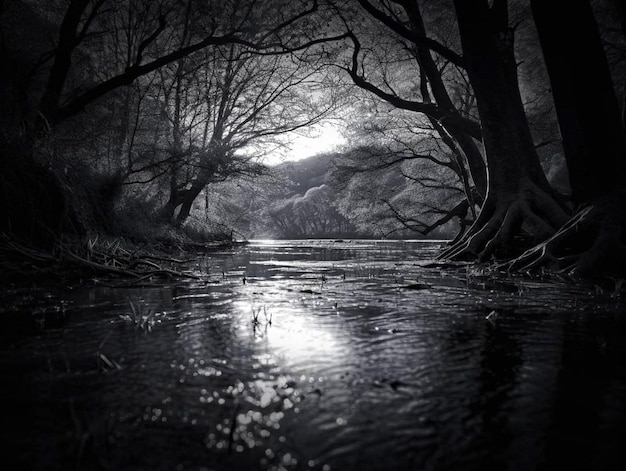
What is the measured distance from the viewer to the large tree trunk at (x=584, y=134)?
17.5ft

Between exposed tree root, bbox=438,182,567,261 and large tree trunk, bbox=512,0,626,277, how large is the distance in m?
1.06

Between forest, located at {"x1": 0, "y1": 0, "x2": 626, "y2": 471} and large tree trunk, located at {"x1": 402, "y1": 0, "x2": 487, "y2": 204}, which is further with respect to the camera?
large tree trunk, located at {"x1": 402, "y1": 0, "x2": 487, "y2": 204}

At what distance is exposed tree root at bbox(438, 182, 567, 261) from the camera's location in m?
6.99

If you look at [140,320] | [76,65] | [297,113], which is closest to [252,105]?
[297,113]

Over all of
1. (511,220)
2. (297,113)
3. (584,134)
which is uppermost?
(297,113)

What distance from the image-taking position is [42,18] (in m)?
11.7

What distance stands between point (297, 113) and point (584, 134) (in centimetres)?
1481

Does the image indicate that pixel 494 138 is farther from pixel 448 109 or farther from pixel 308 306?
pixel 308 306

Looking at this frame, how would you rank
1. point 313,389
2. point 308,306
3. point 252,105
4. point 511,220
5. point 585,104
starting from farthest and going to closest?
point 252,105
point 511,220
point 585,104
point 308,306
point 313,389

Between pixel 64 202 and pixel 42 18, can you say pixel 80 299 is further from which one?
pixel 42 18

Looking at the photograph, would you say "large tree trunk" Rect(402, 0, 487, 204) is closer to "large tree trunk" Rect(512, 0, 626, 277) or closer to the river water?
"large tree trunk" Rect(512, 0, 626, 277)

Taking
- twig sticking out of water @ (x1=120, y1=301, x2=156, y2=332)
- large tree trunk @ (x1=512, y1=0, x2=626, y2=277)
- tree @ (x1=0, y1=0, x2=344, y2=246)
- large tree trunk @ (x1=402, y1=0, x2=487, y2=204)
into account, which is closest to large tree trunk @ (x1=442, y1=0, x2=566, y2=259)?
large tree trunk @ (x1=512, y1=0, x2=626, y2=277)

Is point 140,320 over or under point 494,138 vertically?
under

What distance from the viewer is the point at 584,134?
569 cm
